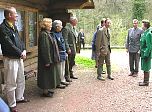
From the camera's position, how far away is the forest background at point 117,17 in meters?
28.6

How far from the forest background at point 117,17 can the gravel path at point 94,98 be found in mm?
18758

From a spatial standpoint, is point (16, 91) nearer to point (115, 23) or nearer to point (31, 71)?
point (31, 71)

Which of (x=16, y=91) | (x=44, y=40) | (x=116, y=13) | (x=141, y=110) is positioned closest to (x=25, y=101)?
(x=16, y=91)

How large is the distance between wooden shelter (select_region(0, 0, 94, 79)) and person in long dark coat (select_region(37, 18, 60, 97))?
1062 millimetres

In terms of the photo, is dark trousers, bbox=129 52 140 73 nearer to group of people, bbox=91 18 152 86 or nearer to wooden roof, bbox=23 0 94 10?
group of people, bbox=91 18 152 86

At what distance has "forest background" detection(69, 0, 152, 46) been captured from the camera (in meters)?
28.6

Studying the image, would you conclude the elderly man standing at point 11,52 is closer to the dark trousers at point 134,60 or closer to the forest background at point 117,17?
the dark trousers at point 134,60

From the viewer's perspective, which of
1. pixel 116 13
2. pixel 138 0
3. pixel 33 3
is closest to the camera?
pixel 33 3

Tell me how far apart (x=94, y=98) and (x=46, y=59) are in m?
1.51

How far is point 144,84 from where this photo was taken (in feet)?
30.2

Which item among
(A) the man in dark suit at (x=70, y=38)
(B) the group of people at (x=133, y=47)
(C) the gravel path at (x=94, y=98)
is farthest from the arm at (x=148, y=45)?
(A) the man in dark suit at (x=70, y=38)

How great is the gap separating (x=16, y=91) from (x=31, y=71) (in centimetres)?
314

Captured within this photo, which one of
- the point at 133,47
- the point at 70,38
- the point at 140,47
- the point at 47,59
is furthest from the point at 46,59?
the point at 133,47

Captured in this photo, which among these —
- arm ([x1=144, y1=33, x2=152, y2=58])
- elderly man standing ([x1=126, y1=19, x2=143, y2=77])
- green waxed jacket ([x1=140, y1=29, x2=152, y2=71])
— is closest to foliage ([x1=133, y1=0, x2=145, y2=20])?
elderly man standing ([x1=126, y1=19, x2=143, y2=77])
